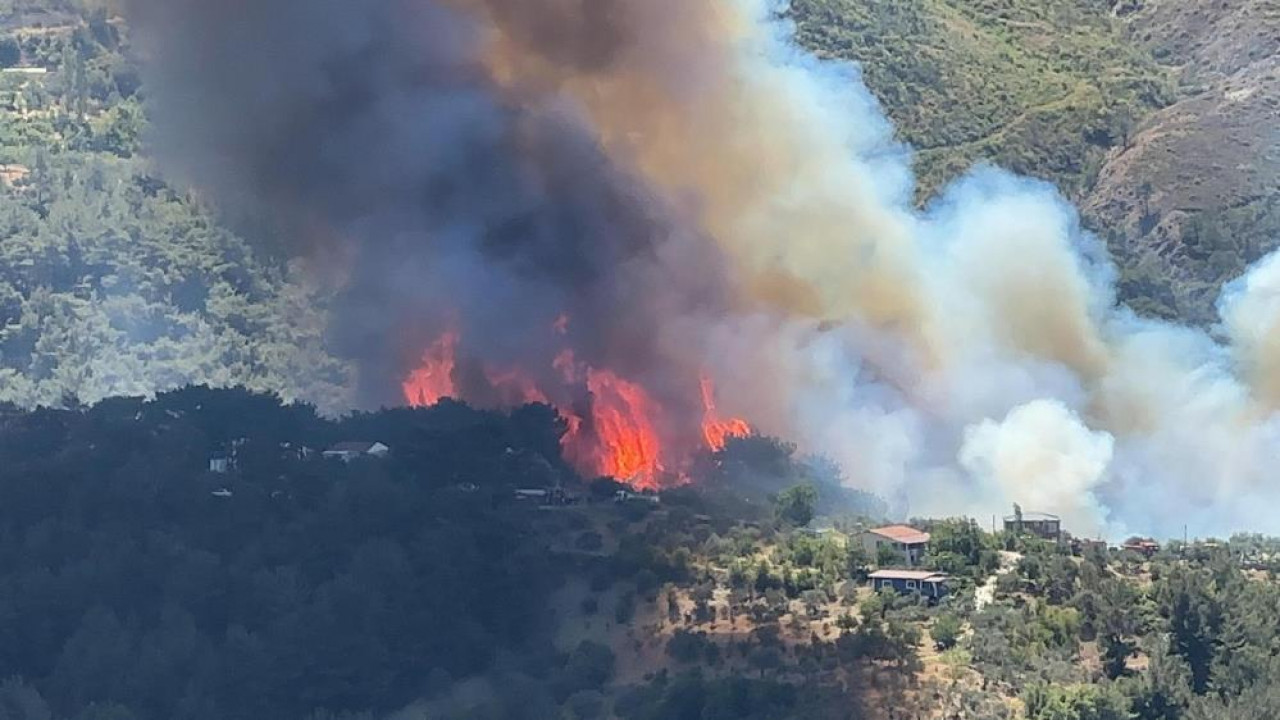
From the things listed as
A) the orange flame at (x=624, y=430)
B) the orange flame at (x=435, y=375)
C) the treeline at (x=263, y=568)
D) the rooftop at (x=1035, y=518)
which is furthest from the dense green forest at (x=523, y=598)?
the orange flame at (x=435, y=375)

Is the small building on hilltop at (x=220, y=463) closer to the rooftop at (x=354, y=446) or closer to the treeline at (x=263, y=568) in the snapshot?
the treeline at (x=263, y=568)

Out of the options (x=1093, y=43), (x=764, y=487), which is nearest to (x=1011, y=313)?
(x=764, y=487)

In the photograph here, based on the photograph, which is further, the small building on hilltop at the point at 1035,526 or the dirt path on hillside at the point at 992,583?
the small building on hilltop at the point at 1035,526

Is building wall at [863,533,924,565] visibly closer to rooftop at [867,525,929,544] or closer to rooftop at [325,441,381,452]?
rooftop at [867,525,929,544]

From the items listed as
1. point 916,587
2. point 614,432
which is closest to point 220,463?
point 614,432

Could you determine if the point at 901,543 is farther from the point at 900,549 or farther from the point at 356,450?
the point at 356,450

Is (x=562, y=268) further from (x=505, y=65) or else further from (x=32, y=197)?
(x=32, y=197)
